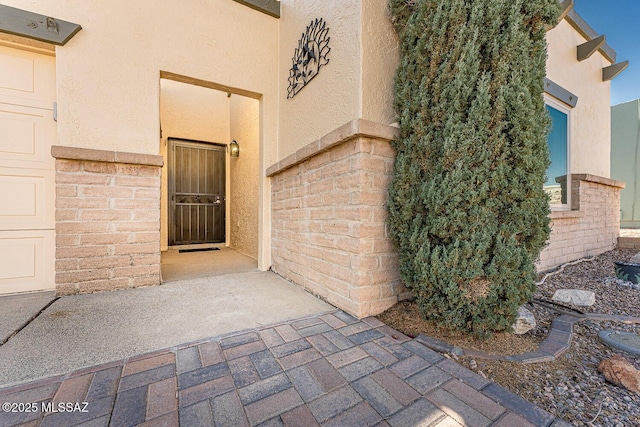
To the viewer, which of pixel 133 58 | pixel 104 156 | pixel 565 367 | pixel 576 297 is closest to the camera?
pixel 565 367

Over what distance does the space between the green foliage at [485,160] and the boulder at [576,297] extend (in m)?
1.21

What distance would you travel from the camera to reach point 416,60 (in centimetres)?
174

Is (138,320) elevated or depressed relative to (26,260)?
depressed

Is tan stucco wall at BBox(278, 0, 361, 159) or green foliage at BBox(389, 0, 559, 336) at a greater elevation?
tan stucco wall at BBox(278, 0, 361, 159)

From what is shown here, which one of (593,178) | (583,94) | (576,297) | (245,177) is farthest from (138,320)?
(583,94)

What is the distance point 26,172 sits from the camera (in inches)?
94.7

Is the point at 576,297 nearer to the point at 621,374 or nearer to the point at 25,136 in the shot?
the point at 621,374

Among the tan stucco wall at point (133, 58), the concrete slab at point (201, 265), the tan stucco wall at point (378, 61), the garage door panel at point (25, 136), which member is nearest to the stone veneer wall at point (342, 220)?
the tan stucco wall at point (378, 61)

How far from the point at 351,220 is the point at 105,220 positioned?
2337 millimetres

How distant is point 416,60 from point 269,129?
1.98m

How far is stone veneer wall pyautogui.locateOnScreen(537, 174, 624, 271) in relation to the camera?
352 cm

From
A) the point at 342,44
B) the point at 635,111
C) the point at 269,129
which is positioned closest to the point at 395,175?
the point at 342,44

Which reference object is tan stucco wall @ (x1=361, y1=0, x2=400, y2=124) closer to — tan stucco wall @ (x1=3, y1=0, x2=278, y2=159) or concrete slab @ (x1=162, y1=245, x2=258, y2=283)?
tan stucco wall @ (x1=3, y1=0, x2=278, y2=159)

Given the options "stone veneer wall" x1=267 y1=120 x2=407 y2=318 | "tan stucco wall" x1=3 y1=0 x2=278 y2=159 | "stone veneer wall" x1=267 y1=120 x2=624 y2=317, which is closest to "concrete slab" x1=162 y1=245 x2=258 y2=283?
"stone veneer wall" x1=267 y1=120 x2=624 y2=317
